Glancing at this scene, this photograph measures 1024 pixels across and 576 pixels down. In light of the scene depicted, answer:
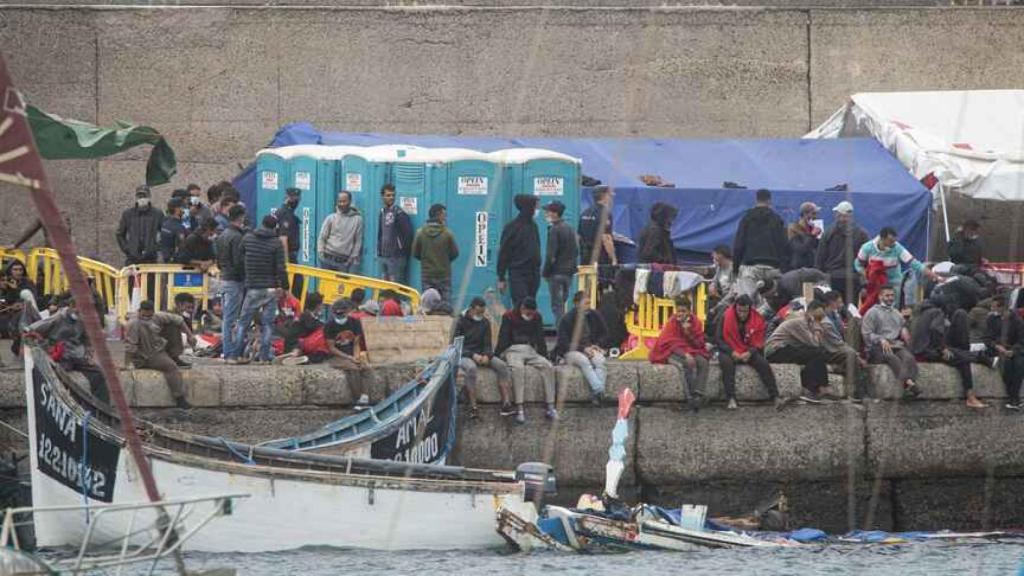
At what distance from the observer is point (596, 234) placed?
21.8 meters

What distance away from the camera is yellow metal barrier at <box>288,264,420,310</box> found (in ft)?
67.9

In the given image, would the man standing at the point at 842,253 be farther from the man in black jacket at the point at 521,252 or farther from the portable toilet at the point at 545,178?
the man in black jacket at the point at 521,252

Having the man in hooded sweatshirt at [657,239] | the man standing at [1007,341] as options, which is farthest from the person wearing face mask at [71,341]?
the man standing at [1007,341]

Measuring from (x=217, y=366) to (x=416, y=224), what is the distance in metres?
4.23

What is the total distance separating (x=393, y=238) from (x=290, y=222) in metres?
1.15

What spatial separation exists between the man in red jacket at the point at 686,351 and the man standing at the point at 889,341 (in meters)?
1.60

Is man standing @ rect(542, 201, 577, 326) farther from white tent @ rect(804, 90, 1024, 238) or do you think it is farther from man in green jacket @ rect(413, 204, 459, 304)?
white tent @ rect(804, 90, 1024, 238)

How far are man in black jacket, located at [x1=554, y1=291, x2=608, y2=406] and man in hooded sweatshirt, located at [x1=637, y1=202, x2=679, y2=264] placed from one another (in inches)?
66.6

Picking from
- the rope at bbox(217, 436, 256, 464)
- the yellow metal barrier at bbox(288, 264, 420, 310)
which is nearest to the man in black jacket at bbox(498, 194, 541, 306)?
the yellow metal barrier at bbox(288, 264, 420, 310)

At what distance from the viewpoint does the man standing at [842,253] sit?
2103cm

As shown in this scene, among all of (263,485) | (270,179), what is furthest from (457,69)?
(263,485)

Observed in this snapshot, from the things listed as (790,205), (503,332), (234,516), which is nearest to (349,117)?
(790,205)

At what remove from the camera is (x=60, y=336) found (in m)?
18.0

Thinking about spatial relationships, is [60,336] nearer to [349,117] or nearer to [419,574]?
[419,574]
